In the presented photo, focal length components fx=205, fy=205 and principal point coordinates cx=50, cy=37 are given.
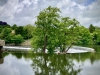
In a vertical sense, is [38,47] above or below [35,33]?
below

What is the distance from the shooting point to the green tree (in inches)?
1137

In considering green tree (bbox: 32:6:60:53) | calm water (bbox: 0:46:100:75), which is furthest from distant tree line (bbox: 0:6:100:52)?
calm water (bbox: 0:46:100:75)

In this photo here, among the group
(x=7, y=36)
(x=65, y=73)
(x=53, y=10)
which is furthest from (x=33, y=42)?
(x=7, y=36)

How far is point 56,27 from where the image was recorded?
30.3 metres

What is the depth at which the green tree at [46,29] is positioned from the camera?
2889 centimetres

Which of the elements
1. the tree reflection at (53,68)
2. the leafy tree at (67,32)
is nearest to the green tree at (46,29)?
the leafy tree at (67,32)

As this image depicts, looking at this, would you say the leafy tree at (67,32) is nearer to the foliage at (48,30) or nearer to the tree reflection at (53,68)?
the foliage at (48,30)

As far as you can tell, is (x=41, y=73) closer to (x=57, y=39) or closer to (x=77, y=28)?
(x=57, y=39)

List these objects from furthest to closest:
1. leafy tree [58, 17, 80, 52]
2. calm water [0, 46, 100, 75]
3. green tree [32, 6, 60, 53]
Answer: leafy tree [58, 17, 80, 52] → green tree [32, 6, 60, 53] → calm water [0, 46, 100, 75]

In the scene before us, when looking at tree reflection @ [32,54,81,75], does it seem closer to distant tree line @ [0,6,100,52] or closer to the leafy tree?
distant tree line @ [0,6,100,52]

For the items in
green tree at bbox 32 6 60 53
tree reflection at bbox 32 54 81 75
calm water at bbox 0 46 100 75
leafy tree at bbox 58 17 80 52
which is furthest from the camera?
leafy tree at bbox 58 17 80 52

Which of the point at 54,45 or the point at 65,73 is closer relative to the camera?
the point at 65,73

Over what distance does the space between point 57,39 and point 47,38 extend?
1.50 meters

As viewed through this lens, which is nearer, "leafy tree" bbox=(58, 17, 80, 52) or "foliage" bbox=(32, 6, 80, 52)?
"foliage" bbox=(32, 6, 80, 52)
